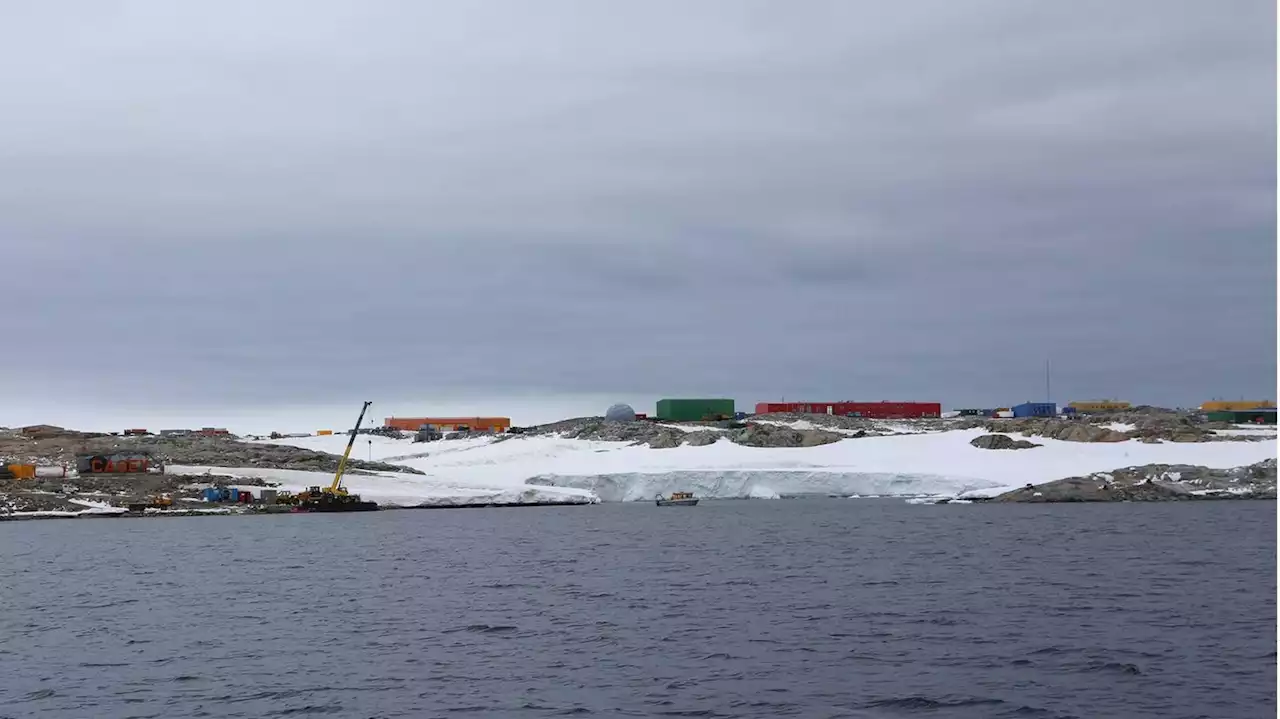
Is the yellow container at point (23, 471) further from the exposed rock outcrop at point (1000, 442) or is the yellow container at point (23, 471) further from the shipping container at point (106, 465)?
the exposed rock outcrop at point (1000, 442)

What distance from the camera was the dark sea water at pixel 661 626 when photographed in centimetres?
2750

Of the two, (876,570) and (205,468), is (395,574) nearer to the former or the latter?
(876,570)

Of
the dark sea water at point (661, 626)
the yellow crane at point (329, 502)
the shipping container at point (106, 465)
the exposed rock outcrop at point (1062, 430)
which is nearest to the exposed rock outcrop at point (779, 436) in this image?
the exposed rock outcrop at point (1062, 430)

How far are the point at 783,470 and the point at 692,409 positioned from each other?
61865 millimetres

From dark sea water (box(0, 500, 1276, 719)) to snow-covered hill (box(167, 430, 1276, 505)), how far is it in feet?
146

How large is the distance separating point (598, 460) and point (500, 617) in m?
93.5

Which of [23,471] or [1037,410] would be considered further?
[1037,410]

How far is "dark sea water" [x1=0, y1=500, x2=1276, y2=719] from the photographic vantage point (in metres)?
27.5

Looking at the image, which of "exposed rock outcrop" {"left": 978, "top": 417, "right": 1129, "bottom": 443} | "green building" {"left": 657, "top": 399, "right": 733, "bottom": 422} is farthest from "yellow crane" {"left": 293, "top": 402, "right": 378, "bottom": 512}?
"green building" {"left": 657, "top": 399, "right": 733, "bottom": 422}

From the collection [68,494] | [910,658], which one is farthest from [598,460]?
[910,658]

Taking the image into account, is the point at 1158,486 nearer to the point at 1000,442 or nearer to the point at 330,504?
the point at 1000,442

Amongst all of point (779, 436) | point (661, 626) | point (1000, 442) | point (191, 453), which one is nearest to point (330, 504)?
point (191, 453)

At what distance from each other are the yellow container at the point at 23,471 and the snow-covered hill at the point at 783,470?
1893 centimetres

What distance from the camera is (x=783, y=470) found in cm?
12269
